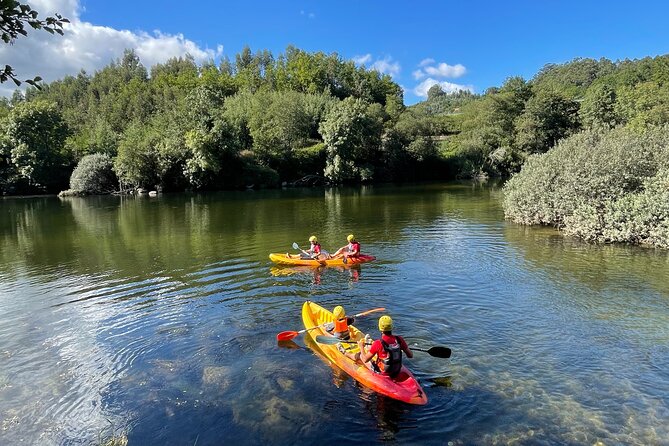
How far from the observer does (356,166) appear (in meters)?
77.2

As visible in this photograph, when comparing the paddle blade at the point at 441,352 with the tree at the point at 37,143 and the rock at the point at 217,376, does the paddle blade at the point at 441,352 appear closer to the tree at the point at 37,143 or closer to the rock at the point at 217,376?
the rock at the point at 217,376

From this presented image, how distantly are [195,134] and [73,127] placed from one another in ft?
148

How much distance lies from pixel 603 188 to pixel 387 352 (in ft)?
63.2

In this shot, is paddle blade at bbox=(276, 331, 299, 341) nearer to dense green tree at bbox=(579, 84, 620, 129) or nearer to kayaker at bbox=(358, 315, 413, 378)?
kayaker at bbox=(358, 315, 413, 378)

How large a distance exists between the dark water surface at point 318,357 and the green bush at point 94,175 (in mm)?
46655

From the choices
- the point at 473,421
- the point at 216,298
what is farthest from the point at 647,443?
the point at 216,298

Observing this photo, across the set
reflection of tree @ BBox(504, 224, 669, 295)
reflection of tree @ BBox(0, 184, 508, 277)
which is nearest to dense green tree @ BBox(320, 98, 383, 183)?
reflection of tree @ BBox(0, 184, 508, 277)

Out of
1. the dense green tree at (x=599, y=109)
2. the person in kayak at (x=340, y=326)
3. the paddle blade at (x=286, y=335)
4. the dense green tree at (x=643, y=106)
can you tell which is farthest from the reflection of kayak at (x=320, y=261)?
the dense green tree at (x=599, y=109)

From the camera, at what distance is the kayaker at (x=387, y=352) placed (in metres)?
9.69

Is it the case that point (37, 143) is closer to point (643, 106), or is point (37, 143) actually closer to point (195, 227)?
point (195, 227)

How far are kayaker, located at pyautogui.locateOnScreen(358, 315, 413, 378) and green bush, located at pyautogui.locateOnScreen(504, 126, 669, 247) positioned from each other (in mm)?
16573

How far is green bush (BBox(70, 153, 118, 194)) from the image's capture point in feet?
221

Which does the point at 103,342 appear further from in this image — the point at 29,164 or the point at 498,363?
the point at 29,164

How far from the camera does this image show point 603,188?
23.6 m
